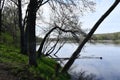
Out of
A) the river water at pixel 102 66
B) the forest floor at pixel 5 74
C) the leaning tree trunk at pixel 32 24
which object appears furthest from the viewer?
the river water at pixel 102 66

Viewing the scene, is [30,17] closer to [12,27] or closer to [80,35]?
[80,35]

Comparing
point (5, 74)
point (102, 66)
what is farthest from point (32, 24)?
point (102, 66)

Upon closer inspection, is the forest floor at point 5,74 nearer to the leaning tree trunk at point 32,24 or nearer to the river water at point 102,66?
the leaning tree trunk at point 32,24

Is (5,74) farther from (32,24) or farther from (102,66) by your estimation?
(102,66)

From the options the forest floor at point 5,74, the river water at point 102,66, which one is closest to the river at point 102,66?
the river water at point 102,66

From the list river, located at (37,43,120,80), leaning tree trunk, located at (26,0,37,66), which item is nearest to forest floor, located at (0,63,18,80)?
leaning tree trunk, located at (26,0,37,66)

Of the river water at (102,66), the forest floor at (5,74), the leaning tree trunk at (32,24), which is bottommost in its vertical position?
the river water at (102,66)

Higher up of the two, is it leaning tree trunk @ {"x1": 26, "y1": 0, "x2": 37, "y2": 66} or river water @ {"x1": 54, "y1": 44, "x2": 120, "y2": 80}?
leaning tree trunk @ {"x1": 26, "y1": 0, "x2": 37, "y2": 66}

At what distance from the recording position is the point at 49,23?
40.3m

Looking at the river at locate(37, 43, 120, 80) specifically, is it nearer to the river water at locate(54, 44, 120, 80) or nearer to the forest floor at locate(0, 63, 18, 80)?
the river water at locate(54, 44, 120, 80)

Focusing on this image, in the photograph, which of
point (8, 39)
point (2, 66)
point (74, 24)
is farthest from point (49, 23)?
point (2, 66)

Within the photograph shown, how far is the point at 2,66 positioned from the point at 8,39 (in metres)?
29.4

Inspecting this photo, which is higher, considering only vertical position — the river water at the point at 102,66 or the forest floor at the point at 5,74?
the forest floor at the point at 5,74

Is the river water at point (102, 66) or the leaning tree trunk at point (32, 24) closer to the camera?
the leaning tree trunk at point (32, 24)
